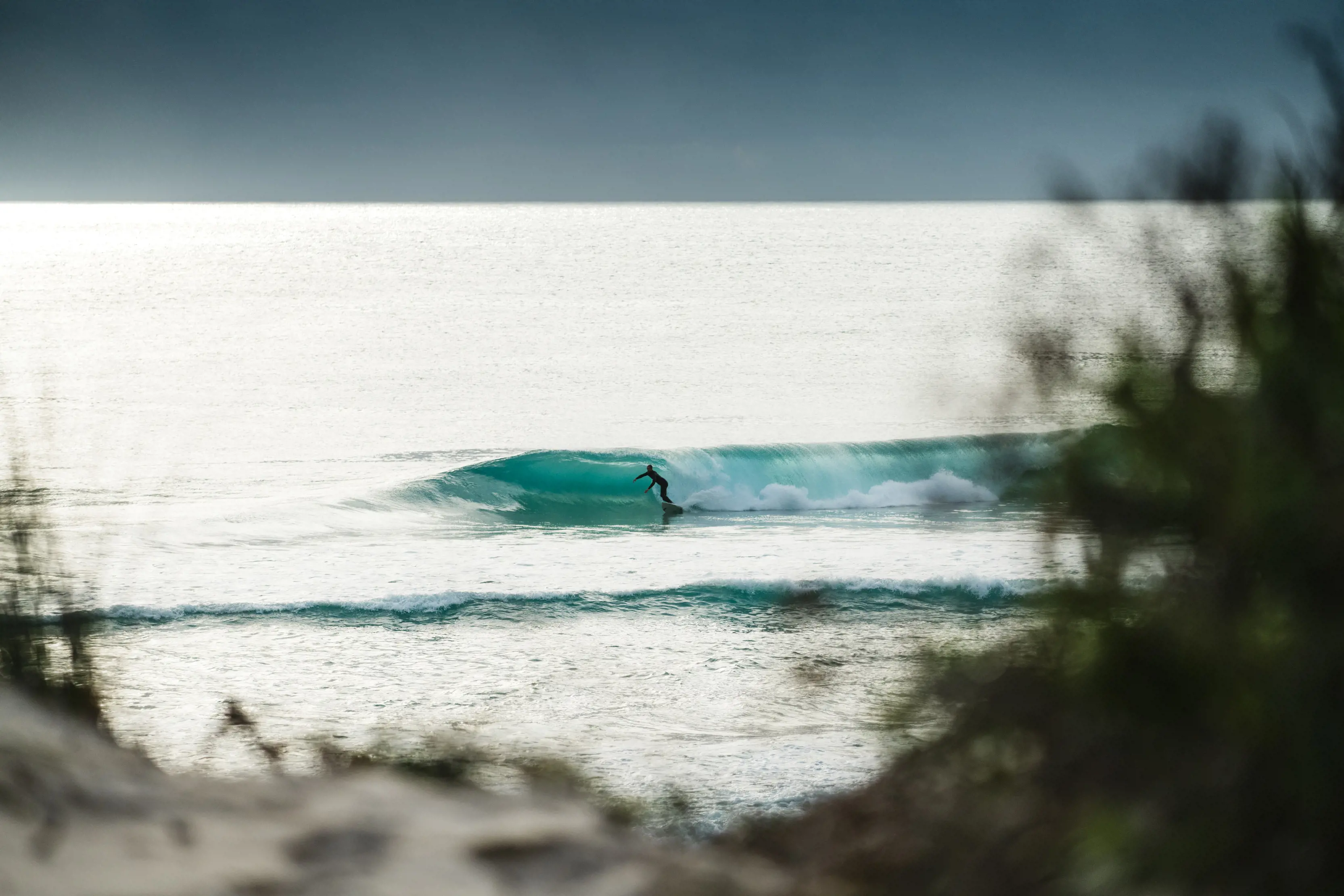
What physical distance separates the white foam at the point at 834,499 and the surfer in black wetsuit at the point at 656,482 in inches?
19.2

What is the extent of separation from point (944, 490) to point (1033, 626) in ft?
58.4

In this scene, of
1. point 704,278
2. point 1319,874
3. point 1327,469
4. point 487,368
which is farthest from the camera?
point 704,278

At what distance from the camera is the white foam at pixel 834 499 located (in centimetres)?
1955

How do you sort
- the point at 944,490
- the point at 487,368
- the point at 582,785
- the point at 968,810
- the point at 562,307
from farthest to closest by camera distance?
the point at 562,307 < the point at 487,368 < the point at 944,490 < the point at 582,785 < the point at 968,810

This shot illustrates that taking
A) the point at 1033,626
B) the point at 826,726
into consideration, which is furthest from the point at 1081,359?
the point at 826,726

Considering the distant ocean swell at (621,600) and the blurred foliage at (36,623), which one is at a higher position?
the blurred foliage at (36,623)

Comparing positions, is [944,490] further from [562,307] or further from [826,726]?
[562,307]

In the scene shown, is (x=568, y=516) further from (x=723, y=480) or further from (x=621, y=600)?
(x=621, y=600)

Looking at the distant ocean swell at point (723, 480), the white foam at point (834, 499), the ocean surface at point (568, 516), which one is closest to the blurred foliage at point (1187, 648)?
the ocean surface at point (568, 516)

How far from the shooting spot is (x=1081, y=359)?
2693 millimetres

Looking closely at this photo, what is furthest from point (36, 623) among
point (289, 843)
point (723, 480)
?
point (723, 480)

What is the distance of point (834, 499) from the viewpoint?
20047 millimetres

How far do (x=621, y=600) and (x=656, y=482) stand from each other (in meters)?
8.14

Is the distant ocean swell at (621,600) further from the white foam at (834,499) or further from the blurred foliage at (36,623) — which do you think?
the white foam at (834,499)
